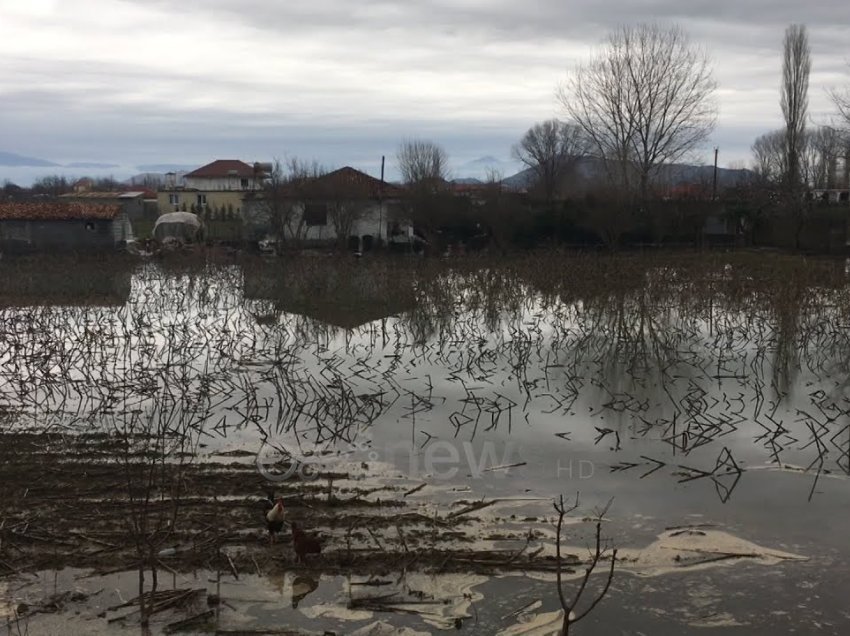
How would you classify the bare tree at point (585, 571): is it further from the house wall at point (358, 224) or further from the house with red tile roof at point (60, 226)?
the house with red tile roof at point (60, 226)

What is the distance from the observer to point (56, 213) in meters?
29.4

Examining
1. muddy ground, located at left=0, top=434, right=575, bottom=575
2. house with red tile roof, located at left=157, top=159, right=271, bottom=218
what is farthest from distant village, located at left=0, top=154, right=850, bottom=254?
muddy ground, located at left=0, top=434, right=575, bottom=575

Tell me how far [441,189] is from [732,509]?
80.6 ft

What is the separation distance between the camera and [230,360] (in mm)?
11242

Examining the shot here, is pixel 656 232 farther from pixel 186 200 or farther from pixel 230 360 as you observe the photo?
pixel 186 200

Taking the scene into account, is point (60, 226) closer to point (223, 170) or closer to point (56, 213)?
point (56, 213)

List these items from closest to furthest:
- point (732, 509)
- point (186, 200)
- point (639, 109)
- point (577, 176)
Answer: point (732, 509)
point (639, 109)
point (186, 200)
point (577, 176)

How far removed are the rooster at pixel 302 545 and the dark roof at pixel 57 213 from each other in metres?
26.5

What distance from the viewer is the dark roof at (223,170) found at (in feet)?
176

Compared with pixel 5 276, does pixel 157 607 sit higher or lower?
lower

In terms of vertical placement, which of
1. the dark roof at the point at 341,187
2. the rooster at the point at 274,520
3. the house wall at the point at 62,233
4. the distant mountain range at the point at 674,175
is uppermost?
the distant mountain range at the point at 674,175

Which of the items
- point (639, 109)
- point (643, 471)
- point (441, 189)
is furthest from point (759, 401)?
point (639, 109)

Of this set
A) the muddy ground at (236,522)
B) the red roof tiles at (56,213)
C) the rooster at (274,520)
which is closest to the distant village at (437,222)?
the red roof tiles at (56,213)

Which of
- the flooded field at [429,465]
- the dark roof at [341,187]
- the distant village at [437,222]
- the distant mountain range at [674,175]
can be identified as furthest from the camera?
the distant mountain range at [674,175]
